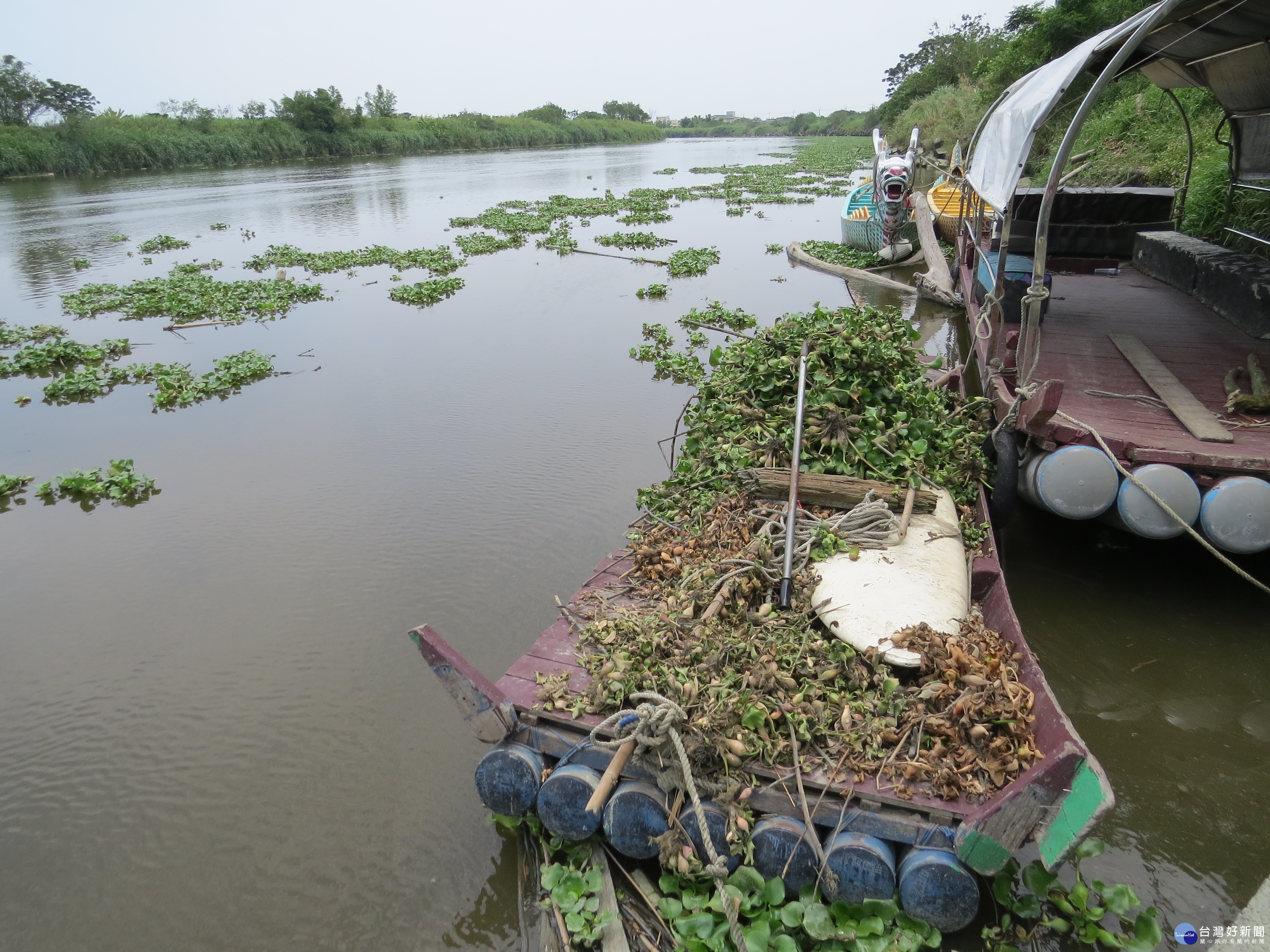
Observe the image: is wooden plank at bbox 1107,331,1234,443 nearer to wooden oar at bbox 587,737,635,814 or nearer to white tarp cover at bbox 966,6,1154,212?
white tarp cover at bbox 966,6,1154,212

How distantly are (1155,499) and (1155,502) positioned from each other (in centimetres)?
8

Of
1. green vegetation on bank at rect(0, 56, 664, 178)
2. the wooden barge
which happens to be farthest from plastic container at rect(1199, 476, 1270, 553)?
green vegetation on bank at rect(0, 56, 664, 178)

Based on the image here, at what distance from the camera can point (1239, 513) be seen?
4129 mm

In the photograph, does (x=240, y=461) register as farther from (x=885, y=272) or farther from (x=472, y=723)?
(x=885, y=272)

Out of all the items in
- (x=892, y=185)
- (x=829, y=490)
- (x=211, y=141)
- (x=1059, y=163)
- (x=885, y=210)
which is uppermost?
(x=211, y=141)

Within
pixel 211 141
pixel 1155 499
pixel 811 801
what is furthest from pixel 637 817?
pixel 211 141

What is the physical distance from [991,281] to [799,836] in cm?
621

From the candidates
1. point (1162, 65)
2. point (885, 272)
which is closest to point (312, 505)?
point (1162, 65)

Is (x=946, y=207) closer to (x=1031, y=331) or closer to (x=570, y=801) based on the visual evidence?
(x=1031, y=331)

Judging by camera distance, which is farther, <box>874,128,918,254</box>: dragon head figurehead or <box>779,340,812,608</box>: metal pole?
<box>874,128,918,254</box>: dragon head figurehead

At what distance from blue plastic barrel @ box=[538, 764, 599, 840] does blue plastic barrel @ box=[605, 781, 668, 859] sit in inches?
3.5

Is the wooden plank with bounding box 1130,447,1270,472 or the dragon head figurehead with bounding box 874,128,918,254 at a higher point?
the dragon head figurehead with bounding box 874,128,918,254

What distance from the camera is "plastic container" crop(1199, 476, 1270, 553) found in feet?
13.4

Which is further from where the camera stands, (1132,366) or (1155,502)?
(1132,366)
